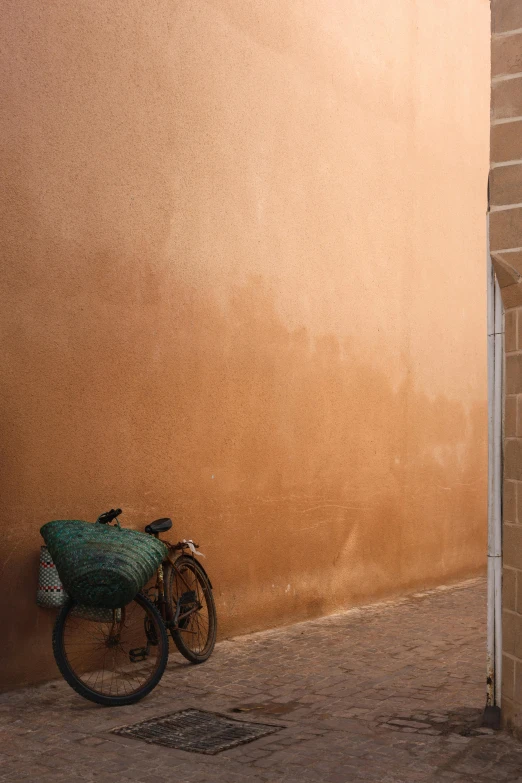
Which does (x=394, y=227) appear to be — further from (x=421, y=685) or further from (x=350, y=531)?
(x=421, y=685)

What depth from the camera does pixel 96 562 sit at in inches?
233

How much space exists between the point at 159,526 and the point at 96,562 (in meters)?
1.19

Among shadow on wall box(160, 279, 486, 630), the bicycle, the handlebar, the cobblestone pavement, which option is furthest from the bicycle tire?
the handlebar

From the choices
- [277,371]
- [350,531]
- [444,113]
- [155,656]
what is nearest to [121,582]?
[155,656]

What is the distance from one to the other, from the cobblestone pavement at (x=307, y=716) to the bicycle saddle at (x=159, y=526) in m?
0.94

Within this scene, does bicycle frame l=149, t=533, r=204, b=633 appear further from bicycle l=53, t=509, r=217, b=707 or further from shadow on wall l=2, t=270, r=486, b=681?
shadow on wall l=2, t=270, r=486, b=681

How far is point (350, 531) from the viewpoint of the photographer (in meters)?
9.45

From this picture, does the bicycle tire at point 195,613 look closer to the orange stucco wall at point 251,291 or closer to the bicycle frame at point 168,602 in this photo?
the bicycle frame at point 168,602

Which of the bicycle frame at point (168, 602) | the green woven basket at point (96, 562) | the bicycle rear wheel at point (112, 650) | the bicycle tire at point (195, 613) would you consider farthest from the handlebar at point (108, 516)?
the bicycle tire at point (195, 613)

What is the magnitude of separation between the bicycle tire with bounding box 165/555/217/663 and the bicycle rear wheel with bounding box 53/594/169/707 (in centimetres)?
25

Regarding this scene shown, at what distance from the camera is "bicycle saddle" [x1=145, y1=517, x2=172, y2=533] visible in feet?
23.1

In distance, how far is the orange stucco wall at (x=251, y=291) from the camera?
6.56 meters

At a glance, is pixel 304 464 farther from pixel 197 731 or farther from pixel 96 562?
pixel 197 731

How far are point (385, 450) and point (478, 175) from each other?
3.77 m
